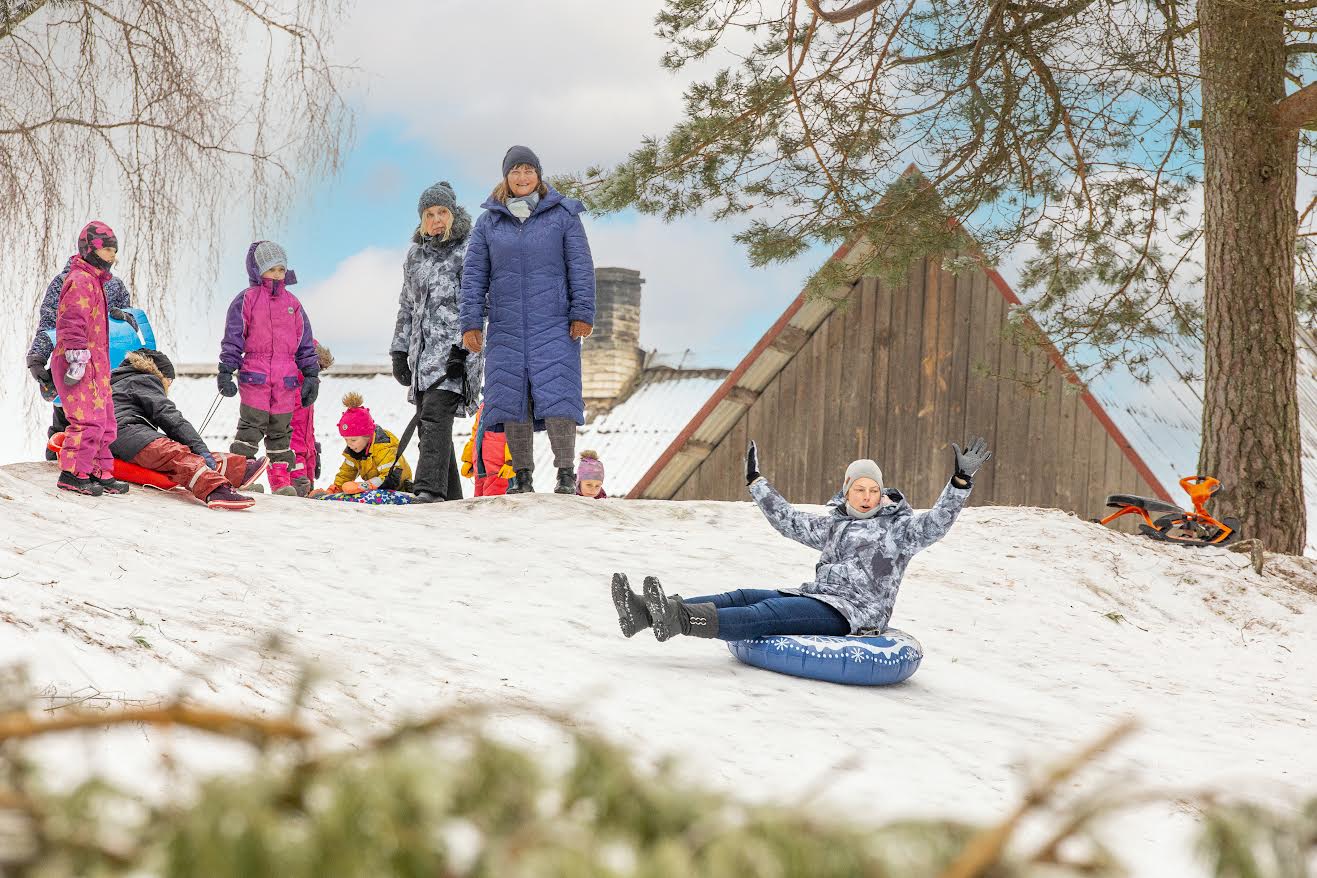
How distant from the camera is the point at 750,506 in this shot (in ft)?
31.6

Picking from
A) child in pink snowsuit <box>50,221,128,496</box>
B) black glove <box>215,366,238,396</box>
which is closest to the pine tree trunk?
black glove <box>215,366,238,396</box>

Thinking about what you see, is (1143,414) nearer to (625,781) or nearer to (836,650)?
(836,650)

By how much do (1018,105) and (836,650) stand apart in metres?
6.89

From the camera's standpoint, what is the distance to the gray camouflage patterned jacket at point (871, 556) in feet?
18.1

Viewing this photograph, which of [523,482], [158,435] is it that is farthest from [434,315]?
[158,435]

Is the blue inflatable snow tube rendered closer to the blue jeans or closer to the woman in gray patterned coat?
the blue jeans

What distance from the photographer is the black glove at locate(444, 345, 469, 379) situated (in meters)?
9.12

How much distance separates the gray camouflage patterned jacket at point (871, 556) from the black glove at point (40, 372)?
4763mm

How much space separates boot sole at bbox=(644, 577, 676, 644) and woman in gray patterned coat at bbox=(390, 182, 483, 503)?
432cm

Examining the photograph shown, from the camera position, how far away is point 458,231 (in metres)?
9.45

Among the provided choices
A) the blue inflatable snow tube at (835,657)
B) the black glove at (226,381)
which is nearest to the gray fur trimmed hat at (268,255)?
the black glove at (226,381)

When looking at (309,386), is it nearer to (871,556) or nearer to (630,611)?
(630,611)

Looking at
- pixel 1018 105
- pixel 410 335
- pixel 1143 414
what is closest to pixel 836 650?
pixel 410 335

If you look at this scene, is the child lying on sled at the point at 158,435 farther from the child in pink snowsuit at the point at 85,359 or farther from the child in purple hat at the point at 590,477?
the child in purple hat at the point at 590,477
